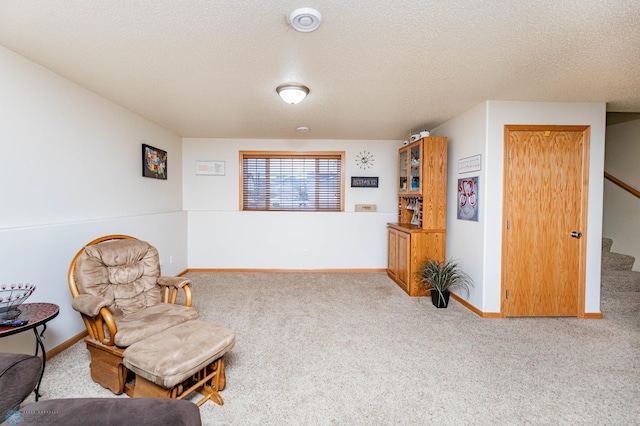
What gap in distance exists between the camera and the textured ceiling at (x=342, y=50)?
65.1 inches

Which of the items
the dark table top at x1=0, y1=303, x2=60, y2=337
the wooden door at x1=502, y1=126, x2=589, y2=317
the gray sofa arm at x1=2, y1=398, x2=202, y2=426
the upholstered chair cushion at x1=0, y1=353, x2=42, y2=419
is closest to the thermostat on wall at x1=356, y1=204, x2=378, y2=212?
the wooden door at x1=502, y1=126, x2=589, y2=317

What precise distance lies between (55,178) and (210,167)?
9.23 feet

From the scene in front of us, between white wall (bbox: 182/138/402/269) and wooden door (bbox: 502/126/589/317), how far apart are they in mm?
2259

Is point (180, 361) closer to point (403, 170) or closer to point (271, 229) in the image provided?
point (271, 229)

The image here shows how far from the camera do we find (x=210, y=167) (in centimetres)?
529

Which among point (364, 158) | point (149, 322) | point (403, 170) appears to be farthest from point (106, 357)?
point (364, 158)

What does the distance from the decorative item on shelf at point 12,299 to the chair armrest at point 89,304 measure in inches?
10.3

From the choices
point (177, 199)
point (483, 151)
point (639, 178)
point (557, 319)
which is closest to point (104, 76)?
point (177, 199)

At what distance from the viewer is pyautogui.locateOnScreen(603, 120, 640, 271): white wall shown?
382cm

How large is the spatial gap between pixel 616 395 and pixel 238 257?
4.88m

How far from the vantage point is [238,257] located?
17.4 ft

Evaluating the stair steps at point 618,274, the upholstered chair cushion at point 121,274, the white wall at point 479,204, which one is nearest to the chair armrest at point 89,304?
the upholstered chair cushion at point 121,274

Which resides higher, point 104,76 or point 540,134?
point 104,76

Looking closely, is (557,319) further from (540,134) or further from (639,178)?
(639,178)
